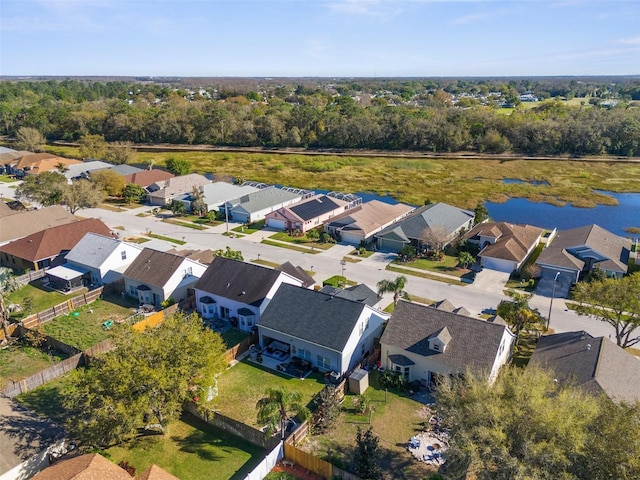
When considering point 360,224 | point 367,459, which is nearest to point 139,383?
point 367,459

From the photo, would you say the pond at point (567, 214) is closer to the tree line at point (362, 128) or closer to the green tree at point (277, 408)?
the tree line at point (362, 128)

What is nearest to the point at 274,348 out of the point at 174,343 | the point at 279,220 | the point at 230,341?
the point at 230,341

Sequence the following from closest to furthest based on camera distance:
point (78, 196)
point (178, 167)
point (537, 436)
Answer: point (537, 436), point (78, 196), point (178, 167)

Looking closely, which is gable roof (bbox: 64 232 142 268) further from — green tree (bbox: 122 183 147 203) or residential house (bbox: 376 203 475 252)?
green tree (bbox: 122 183 147 203)

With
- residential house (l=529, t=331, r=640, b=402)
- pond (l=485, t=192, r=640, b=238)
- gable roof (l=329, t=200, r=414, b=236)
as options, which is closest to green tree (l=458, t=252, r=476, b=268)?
gable roof (l=329, t=200, r=414, b=236)

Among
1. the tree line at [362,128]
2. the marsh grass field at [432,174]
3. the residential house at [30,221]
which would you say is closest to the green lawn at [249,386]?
the residential house at [30,221]

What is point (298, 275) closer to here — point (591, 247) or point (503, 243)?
point (503, 243)
